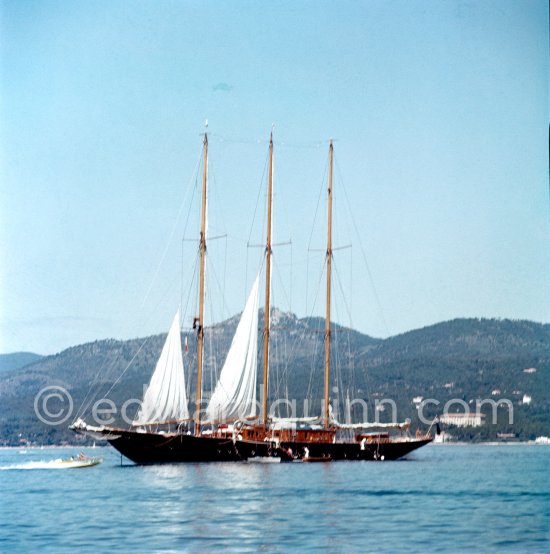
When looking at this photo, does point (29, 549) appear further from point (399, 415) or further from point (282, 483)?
point (399, 415)

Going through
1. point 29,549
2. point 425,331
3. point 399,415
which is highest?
point 425,331

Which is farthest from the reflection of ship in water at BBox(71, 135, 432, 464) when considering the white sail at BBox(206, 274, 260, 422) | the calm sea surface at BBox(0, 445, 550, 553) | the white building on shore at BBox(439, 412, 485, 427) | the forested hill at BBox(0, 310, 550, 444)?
→ the white building on shore at BBox(439, 412, 485, 427)

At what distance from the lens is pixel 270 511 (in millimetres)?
29266

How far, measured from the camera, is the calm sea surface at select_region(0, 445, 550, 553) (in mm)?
23562

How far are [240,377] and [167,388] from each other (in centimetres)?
424

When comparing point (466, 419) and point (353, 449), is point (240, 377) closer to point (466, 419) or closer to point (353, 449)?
point (353, 449)

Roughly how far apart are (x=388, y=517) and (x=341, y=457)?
1068 inches

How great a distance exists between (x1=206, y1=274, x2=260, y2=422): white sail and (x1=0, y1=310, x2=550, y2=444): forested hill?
4849cm

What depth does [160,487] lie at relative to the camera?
36.8m

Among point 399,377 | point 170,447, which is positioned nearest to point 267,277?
point 170,447

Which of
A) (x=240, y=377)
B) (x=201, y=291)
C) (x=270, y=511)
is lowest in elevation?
(x=270, y=511)

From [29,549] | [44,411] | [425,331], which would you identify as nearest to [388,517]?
[29,549]

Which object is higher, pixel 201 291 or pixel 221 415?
pixel 201 291

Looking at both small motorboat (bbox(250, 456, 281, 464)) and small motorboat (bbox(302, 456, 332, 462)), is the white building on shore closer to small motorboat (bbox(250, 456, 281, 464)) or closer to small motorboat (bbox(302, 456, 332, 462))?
small motorboat (bbox(302, 456, 332, 462))
